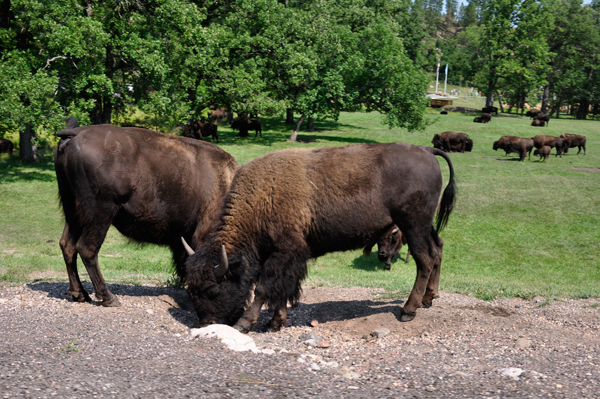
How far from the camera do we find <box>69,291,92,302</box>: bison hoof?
7355 mm

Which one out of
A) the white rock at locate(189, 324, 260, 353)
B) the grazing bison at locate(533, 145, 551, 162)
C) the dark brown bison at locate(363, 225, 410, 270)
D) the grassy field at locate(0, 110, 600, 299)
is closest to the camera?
the white rock at locate(189, 324, 260, 353)

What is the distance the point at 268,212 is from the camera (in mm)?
6914

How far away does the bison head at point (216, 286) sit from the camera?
265 inches

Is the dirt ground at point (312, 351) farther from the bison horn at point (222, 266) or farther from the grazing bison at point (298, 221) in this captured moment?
the bison horn at point (222, 266)

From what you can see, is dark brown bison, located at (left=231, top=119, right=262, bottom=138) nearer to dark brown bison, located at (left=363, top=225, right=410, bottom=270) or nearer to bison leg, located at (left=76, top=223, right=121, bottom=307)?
dark brown bison, located at (left=363, top=225, right=410, bottom=270)

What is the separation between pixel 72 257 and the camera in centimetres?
730

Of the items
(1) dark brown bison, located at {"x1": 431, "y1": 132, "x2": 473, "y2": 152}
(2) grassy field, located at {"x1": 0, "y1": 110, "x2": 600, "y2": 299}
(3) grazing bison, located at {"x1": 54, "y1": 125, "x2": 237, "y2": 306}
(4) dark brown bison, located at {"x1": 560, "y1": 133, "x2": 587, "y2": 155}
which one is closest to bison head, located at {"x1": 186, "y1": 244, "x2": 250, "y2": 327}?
(3) grazing bison, located at {"x1": 54, "y1": 125, "x2": 237, "y2": 306}

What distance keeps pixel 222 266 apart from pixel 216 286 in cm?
31

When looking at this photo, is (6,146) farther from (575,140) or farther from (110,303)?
(575,140)

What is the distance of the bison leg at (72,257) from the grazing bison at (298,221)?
1.68 metres

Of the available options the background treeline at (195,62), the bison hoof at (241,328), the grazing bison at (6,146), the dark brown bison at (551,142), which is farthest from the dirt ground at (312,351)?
the dark brown bison at (551,142)

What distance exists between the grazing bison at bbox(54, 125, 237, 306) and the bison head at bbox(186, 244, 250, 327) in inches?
29.6

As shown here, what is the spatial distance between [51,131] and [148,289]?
13383 millimetres

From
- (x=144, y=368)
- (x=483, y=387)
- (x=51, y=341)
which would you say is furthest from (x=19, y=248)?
(x=483, y=387)
